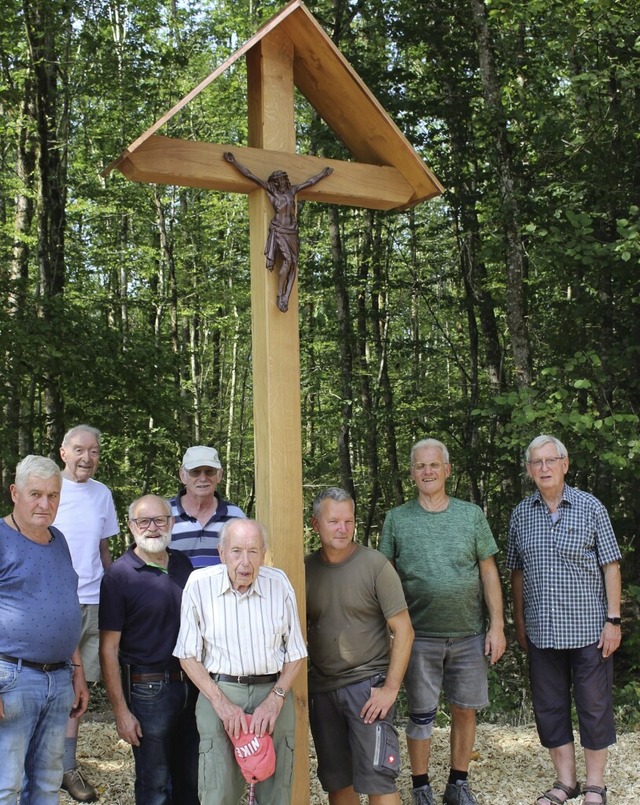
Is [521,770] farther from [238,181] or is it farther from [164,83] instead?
[164,83]

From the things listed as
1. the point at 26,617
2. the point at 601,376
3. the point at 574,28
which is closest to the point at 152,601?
the point at 26,617

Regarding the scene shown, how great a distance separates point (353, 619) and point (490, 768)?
1932mm

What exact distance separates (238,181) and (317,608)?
6.77 ft

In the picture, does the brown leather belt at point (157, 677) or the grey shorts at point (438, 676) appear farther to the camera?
the grey shorts at point (438, 676)

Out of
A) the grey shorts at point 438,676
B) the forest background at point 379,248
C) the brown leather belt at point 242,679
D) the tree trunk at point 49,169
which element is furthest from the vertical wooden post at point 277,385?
the tree trunk at point 49,169

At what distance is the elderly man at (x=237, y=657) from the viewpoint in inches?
133

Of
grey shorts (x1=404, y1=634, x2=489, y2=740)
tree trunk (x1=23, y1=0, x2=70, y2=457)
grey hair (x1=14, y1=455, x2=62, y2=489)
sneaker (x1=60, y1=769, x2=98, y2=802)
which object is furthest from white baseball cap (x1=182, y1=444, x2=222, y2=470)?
tree trunk (x1=23, y1=0, x2=70, y2=457)

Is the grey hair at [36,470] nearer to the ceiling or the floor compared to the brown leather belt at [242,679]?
nearer to the ceiling

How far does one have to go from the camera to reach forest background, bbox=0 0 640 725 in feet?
25.8

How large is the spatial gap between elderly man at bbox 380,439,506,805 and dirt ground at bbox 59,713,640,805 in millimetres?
419

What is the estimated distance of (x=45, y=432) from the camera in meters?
9.60

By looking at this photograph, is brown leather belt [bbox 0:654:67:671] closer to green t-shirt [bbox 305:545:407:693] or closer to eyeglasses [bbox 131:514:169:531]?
eyeglasses [bbox 131:514:169:531]

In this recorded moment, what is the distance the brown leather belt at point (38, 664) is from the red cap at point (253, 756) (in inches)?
29.6

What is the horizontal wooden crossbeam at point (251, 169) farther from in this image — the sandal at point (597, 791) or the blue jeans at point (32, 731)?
the sandal at point (597, 791)
